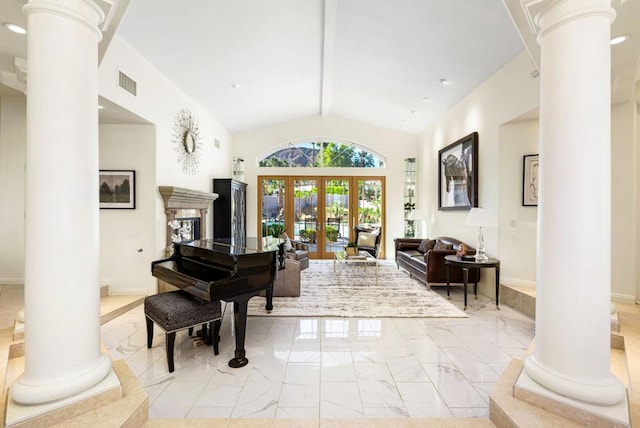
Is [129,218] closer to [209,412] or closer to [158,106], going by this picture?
[158,106]

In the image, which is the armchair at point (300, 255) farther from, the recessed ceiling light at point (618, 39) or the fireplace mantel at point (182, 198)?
the recessed ceiling light at point (618, 39)

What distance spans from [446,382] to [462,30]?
3.82 meters

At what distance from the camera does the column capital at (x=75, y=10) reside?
1.56 m

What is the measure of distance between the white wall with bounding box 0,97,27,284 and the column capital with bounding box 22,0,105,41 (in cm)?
399

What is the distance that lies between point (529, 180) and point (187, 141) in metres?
5.32

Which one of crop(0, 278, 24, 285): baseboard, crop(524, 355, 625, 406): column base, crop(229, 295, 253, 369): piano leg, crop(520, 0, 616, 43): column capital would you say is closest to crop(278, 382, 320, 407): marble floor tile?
crop(229, 295, 253, 369): piano leg

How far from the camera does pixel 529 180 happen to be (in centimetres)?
438

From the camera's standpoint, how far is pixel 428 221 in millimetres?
7340

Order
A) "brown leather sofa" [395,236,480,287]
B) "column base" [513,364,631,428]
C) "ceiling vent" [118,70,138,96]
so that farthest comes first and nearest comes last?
"brown leather sofa" [395,236,480,287], "ceiling vent" [118,70,138,96], "column base" [513,364,631,428]

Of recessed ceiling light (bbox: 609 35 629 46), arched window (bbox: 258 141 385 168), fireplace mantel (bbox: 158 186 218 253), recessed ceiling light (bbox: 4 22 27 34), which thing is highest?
arched window (bbox: 258 141 385 168)

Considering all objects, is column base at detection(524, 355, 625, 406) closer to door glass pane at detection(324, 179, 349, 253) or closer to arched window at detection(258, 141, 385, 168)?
door glass pane at detection(324, 179, 349, 253)

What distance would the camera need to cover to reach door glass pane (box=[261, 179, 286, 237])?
8352 millimetres

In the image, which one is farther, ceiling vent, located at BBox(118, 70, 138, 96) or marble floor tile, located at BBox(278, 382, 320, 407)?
ceiling vent, located at BBox(118, 70, 138, 96)

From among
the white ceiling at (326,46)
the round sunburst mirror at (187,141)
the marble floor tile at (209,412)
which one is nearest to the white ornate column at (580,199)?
the white ceiling at (326,46)
